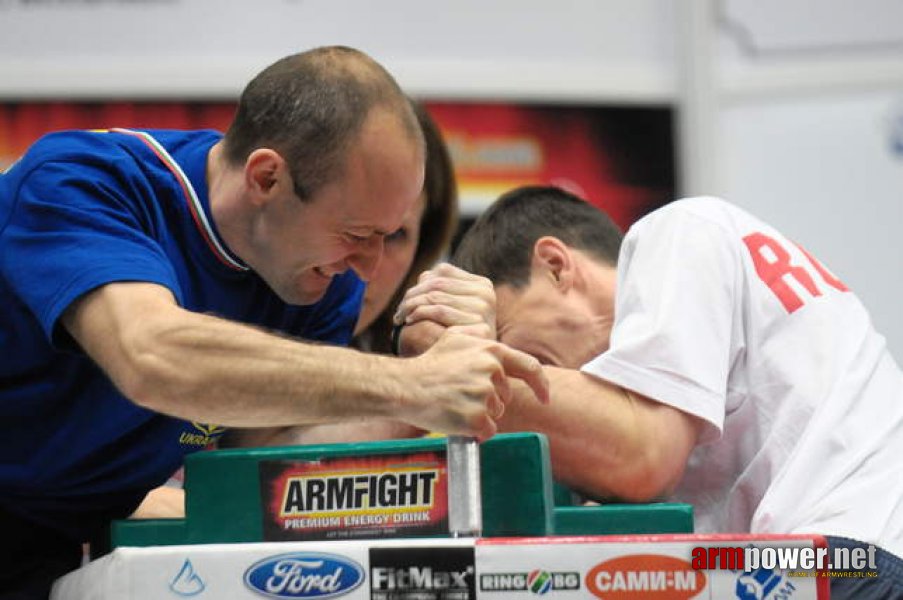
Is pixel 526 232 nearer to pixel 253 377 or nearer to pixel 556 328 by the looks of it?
pixel 556 328

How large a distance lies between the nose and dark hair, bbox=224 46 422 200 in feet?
0.33

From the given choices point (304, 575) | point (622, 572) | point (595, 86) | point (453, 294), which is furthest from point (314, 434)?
point (595, 86)

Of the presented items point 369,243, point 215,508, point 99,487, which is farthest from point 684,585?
point 99,487

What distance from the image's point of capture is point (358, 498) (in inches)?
56.4

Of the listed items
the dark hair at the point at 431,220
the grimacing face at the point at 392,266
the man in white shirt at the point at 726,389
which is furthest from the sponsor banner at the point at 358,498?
the dark hair at the point at 431,220

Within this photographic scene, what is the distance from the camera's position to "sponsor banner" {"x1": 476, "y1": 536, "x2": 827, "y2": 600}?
Answer: 123 cm

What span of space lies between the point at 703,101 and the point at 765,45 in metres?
0.29

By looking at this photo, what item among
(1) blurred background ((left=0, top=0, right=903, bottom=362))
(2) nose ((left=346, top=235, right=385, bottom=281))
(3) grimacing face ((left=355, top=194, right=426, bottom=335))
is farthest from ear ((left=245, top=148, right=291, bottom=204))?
(1) blurred background ((left=0, top=0, right=903, bottom=362))

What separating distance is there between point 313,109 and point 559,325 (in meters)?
0.53

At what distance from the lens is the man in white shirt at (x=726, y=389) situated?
A: 1.66m

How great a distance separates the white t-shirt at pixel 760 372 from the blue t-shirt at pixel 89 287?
513 millimetres

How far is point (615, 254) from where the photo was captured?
84.1 inches

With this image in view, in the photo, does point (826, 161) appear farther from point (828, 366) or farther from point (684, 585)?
point (684, 585)

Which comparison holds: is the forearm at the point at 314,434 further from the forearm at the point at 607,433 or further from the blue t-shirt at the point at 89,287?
the forearm at the point at 607,433
